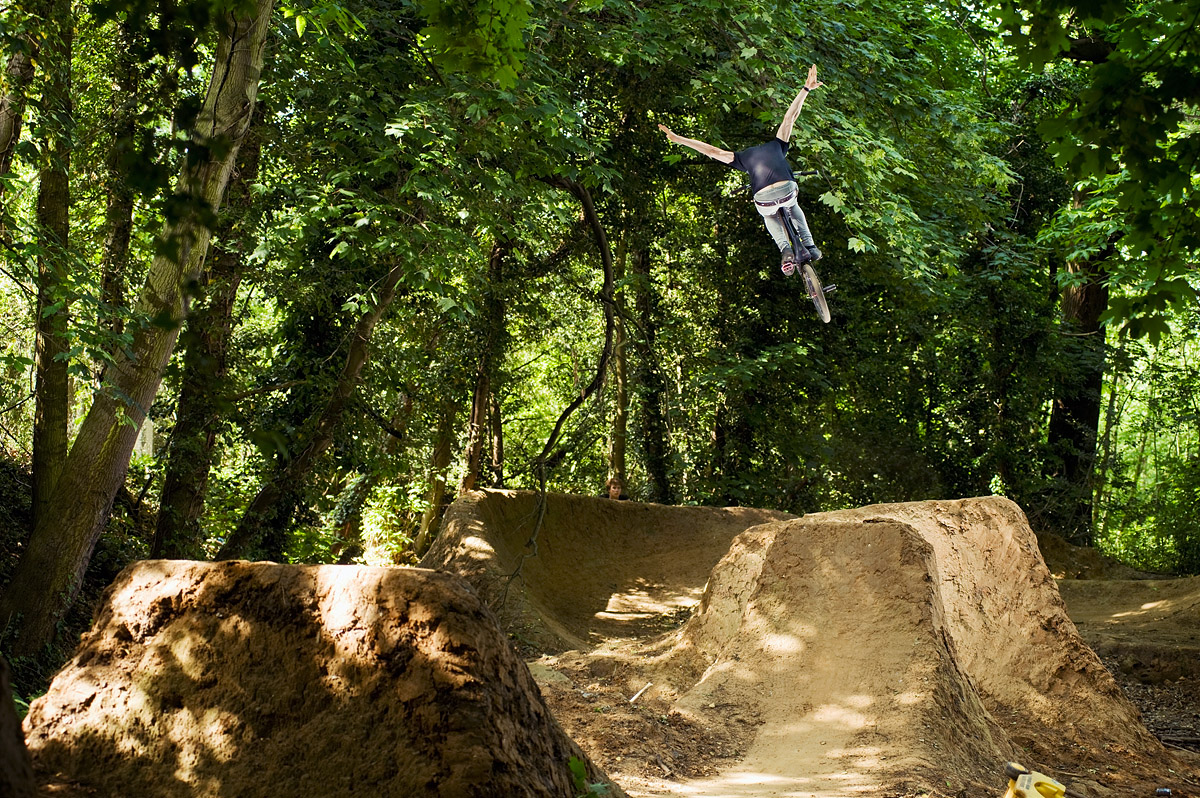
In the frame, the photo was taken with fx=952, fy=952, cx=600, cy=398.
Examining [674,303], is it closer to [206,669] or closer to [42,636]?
[42,636]

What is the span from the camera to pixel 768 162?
9.07m

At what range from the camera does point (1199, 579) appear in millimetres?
12906

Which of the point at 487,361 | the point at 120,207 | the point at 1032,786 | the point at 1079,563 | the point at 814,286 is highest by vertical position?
the point at 120,207

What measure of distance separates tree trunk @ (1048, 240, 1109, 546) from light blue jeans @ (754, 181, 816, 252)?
31.9ft

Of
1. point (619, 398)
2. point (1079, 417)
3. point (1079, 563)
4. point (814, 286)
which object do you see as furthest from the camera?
point (1079, 417)

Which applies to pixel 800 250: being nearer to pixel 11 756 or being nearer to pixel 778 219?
pixel 778 219

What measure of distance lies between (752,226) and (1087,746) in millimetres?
10297

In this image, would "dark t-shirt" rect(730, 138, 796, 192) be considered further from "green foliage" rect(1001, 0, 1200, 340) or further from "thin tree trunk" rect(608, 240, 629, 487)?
"thin tree trunk" rect(608, 240, 629, 487)

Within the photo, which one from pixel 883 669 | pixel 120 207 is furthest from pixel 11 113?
pixel 883 669

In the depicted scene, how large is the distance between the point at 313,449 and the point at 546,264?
503 centimetres

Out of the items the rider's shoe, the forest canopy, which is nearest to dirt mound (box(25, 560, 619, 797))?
the forest canopy

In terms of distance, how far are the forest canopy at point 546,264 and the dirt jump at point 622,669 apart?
3.95 ft

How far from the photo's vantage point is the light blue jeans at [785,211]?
360 inches

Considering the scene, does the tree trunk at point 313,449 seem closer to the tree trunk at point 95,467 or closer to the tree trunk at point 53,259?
the tree trunk at point 53,259
